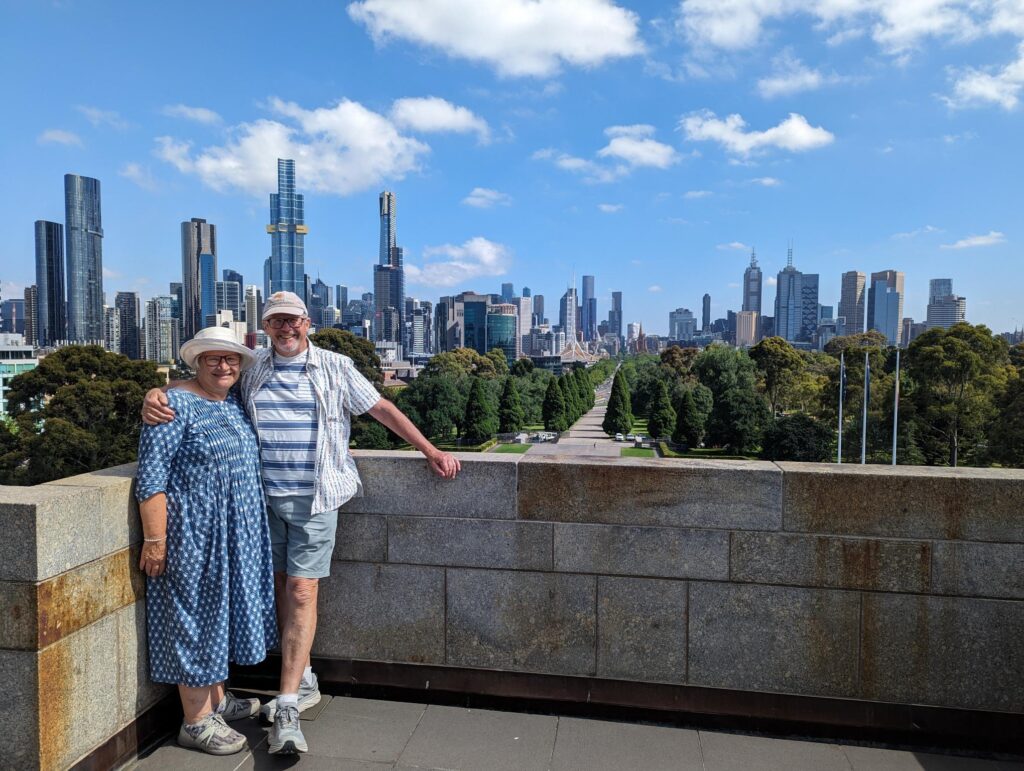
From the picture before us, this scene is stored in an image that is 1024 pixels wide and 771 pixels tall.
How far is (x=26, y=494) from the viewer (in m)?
2.78

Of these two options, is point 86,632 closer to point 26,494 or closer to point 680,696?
point 26,494

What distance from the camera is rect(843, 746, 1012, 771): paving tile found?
10.3 ft

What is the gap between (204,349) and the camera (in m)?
3.24

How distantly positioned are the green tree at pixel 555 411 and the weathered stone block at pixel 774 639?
49928mm

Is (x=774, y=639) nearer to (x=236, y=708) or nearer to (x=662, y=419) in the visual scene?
(x=236, y=708)

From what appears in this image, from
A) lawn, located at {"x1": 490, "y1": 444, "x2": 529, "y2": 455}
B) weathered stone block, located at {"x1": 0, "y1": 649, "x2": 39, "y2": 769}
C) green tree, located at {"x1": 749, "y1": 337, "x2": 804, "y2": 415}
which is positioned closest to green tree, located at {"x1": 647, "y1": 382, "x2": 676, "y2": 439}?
lawn, located at {"x1": 490, "y1": 444, "x2": 529, "y2": 455}

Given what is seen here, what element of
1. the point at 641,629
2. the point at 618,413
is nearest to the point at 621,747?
the point at 641,629

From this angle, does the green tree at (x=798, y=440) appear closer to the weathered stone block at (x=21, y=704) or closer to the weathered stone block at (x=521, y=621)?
the weathered stone block at (x=521, y=621)

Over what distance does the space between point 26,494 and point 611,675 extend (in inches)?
106

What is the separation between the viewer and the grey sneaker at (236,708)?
348 cm

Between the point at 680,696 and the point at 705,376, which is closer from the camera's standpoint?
the point at 680,696

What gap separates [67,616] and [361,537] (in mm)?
1367

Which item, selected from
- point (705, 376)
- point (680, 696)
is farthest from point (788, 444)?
point (680, 696)

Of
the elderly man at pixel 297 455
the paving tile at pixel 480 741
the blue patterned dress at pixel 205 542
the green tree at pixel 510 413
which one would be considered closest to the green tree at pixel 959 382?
the green tree at pixel 510 413
